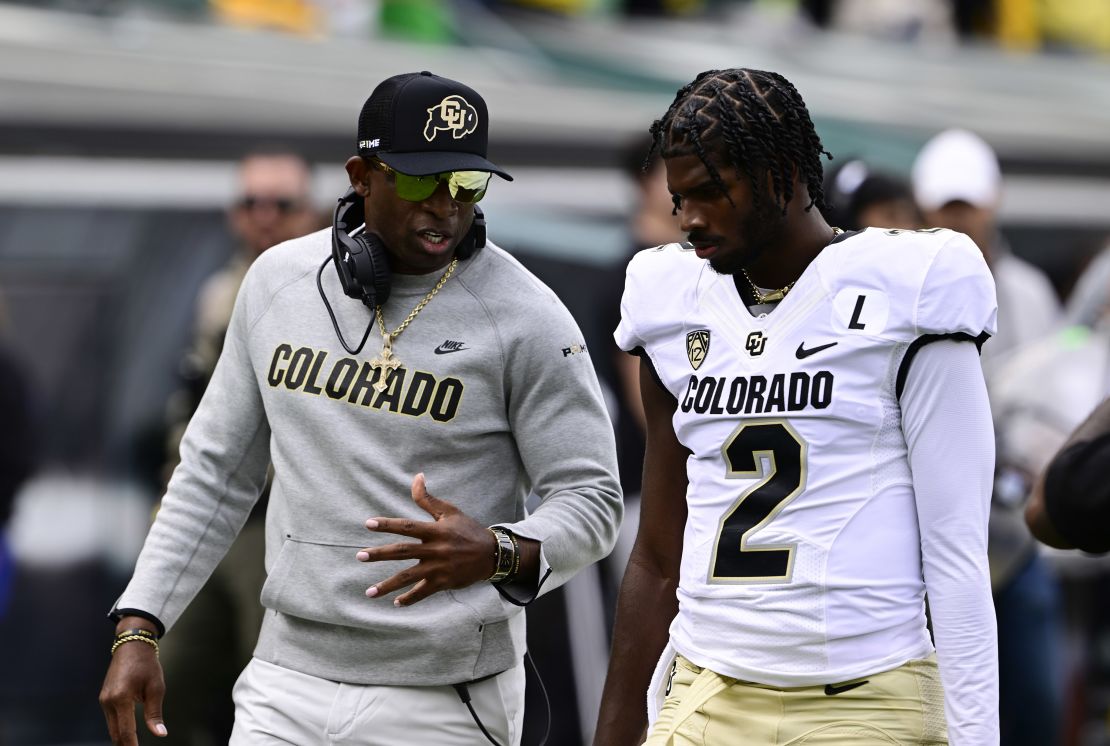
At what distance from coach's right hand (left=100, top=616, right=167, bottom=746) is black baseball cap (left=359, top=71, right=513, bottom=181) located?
1015 millimetres

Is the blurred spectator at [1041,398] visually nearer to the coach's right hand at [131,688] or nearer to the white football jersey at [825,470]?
the white football jersey at [825,470]

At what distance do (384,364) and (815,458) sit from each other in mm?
968

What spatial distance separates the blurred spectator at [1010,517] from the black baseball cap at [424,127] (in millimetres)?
2714

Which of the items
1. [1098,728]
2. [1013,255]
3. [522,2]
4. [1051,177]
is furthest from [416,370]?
[522,2]

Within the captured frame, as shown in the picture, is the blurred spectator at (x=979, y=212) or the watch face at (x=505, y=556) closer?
the watch face at (x=505, y=556)

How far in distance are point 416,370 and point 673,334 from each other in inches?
23.0

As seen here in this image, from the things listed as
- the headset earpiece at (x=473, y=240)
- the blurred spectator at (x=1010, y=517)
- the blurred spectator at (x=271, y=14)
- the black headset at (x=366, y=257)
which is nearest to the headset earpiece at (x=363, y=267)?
the black headset at (x=366, y=257)

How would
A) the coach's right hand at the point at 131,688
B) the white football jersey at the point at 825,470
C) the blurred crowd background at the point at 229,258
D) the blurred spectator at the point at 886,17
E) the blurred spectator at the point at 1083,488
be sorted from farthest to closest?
1. the blurred spectator at the point at 886,17
2. the blurred crowd background at the point at 229,258
3. the coach's right hand at the point at 131,688
4. the white football jersey at the point at 825,470
5. the blurred spectator at the point at 1083,488

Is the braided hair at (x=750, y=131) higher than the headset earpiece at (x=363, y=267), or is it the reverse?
the braided hair at (x=750, y=131)

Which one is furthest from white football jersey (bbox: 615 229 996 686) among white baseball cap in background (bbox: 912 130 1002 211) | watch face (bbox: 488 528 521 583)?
white baseball cap in background (bbox: 912 130 1002 211)

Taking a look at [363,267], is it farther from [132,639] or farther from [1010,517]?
[1010,517]

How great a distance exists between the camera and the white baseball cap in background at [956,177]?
7.23 meters

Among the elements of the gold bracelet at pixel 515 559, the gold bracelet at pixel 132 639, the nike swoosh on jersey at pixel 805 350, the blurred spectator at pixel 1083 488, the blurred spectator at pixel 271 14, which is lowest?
the gold bracelet at pixel 132 639

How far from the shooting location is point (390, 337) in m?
3.92
